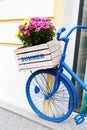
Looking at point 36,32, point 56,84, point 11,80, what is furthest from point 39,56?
point 11,80

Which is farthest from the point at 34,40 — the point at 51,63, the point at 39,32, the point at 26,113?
the point at 26,113

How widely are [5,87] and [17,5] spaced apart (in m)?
1.15

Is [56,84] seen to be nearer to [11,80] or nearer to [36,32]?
[36,32]

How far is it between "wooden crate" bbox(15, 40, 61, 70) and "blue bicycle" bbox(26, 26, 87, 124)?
105mm

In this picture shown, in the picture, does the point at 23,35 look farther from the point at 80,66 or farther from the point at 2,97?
the point at 2,97

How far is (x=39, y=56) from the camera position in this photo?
9.82 ft

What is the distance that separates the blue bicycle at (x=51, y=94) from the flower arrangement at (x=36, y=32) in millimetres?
253

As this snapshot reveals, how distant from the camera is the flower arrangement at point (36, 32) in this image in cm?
299

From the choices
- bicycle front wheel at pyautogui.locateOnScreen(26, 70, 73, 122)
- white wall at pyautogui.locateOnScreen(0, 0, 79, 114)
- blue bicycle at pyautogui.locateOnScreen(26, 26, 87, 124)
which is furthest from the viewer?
white wall at pyautogui.locateOnScreen(0, 0, 79, 114)

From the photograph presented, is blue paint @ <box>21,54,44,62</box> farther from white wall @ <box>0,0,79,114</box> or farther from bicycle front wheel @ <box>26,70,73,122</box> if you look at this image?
white wall @ <box>0,0,79,114</box>

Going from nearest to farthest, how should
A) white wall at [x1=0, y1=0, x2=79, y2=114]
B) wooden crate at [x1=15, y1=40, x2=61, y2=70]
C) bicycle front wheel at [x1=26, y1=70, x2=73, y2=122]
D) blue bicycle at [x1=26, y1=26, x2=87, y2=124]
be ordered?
wooden crate at [x1=15, y1=40, x2=61, y2=70]
blue bicycle at [x1=26, y1=26, x2=87, y2=124]
bicycle front wheel at [x1=26, y1=70, x2=73, y2=122]
white wall at [x1=0, y1=0, x2=79, y2=114]

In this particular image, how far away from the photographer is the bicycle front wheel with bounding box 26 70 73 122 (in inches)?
128

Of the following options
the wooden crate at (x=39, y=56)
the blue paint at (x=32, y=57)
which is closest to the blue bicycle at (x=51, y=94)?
the wooden crate at (x=39, y=56)

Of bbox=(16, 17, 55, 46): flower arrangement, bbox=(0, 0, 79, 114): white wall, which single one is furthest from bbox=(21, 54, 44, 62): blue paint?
bbox=(0, 0, 79, 114): white wall
